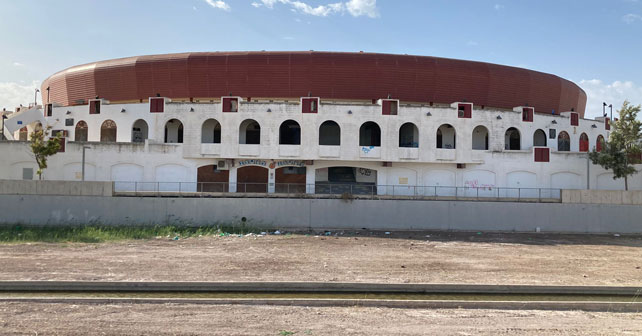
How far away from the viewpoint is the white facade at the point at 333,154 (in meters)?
29.2

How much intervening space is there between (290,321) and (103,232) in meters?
17.6

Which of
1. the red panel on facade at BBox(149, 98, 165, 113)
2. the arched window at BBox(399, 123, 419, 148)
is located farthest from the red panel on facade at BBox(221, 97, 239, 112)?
the arched window at BBox(399, 123, 419, 148)

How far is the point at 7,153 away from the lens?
3038cm

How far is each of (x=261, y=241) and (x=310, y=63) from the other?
54.3 ft

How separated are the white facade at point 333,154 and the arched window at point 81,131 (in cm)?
454

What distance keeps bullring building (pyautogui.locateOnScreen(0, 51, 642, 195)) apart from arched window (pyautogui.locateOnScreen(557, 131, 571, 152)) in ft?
0.30

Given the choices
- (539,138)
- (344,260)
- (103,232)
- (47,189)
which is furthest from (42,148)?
(539,138)

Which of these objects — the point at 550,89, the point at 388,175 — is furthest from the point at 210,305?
the point at 550,89

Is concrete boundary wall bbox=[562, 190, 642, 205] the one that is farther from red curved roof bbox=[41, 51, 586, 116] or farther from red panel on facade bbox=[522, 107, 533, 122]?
red curved roof bbox=[41, 51, 586, 116]

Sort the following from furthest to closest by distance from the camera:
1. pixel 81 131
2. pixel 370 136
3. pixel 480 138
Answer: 1. pixel 480 138
2. pixel 81 131
3. pixel 370 136

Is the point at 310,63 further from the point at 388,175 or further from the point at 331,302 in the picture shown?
the point at 331,302

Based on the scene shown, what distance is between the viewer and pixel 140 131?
34438mm

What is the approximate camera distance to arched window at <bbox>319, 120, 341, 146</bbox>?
33656 millimetres

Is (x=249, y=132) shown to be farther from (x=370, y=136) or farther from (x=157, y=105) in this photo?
(x=370, y=136)
